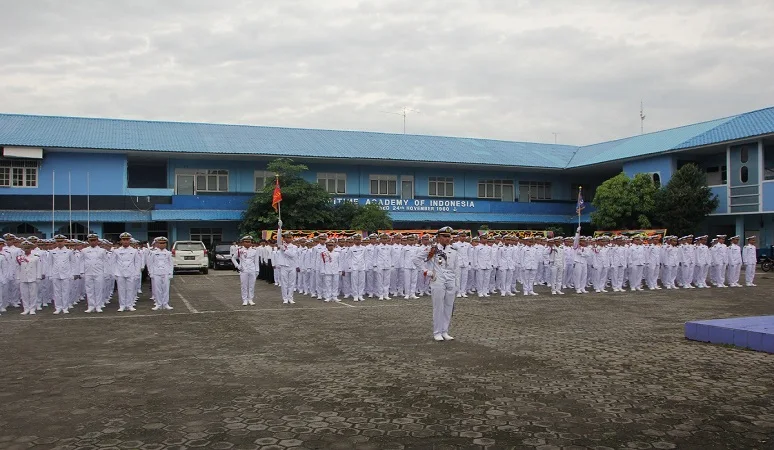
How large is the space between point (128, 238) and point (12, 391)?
30.2 feet

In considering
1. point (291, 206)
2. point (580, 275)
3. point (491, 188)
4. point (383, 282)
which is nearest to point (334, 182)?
point (291, 206)

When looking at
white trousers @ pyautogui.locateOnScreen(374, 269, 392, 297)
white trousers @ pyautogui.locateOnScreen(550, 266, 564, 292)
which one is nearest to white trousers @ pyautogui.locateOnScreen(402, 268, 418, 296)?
white trousers @ pyautogui.locateOnScreen(374, 269, 392, 297)

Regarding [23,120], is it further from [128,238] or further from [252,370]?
[252,370]

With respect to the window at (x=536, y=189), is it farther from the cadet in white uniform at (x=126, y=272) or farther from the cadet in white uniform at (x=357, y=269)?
the cadet in white uniform at (x=126, y=272)

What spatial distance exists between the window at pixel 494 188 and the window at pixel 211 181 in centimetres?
1535

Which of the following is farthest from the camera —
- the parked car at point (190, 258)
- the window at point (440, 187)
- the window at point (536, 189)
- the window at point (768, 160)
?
the window at point (536, 189)

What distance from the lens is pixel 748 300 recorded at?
653 inches

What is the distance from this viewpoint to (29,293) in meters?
14.4

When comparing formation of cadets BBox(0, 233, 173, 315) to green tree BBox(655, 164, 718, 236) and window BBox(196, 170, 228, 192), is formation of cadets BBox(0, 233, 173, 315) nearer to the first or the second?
window BBox(196, 170, 228, 192)

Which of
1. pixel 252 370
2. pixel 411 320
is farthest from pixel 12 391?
pixel 411 320

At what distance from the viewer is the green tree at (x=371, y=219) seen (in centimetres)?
3303

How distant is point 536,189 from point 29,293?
33478 millimetres

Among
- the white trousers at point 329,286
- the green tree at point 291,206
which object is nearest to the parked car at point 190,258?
the green tree at point 291,206

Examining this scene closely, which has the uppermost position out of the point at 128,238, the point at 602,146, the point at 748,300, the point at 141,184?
the point at 602,146
